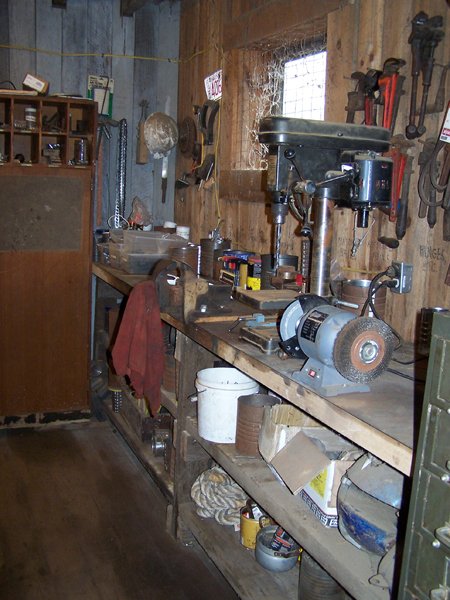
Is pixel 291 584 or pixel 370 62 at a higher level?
pixel 370 62

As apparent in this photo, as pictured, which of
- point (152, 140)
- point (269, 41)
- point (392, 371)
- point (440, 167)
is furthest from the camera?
point (152, 140)

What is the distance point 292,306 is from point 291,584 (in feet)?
3.18

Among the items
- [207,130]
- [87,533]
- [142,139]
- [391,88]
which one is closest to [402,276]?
[391,88]

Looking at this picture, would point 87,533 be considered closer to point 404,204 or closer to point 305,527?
point 305,527

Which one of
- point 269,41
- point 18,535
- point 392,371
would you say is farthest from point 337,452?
point 269,41

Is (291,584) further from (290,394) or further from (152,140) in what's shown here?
(152,140)

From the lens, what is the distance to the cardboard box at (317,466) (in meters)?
1.57

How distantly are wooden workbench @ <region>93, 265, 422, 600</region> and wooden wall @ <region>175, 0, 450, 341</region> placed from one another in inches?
20.6

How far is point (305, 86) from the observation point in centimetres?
283

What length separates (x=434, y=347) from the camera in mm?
1008

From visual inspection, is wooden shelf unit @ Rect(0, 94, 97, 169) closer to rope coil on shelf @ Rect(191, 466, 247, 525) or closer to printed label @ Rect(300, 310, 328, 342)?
rope coil on shelf @ Rect(191, 466, 247, 525)

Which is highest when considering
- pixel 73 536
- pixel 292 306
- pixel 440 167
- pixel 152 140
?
pixel 152 140

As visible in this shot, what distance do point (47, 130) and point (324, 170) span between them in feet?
7.12

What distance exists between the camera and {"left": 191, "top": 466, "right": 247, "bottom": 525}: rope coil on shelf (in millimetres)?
2279
